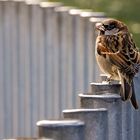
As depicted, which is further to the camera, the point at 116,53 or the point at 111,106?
the point at 116,53

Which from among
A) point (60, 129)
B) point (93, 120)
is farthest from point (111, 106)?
point (60, 129)

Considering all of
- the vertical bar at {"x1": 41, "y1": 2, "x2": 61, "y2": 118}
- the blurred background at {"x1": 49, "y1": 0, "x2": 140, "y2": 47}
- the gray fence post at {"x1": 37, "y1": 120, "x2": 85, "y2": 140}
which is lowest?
the gray fence post at {"x1": 37, "y1": 120, "x2": 85, "y2": 140}

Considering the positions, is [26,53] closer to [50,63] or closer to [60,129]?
[50,63]

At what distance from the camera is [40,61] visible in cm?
627

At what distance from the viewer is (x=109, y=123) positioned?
9.93 ft

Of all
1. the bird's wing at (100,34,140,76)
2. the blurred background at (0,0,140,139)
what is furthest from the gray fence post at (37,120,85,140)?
the blurred background at (0,0,140,139)

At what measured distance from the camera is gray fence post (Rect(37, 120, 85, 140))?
8.19 ft

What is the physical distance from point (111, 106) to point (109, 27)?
2295 millimetres

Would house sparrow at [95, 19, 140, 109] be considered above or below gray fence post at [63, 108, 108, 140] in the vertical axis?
above

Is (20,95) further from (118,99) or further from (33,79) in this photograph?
(118,99)

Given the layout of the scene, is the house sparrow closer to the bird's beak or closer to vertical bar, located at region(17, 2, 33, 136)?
the bird's beak

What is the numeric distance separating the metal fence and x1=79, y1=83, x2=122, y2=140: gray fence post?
2546 mm

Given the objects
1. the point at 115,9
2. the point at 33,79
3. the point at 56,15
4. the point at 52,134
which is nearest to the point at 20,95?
the point at 33,79

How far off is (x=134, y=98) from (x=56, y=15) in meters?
2.15
